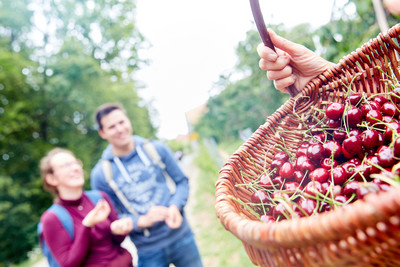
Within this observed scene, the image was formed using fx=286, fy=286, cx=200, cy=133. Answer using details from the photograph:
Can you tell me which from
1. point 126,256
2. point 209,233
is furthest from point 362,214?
point 209,233

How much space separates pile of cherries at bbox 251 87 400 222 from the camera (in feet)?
2.66

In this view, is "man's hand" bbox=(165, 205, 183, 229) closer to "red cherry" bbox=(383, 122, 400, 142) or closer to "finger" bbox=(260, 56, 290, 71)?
"finger" bbox=(260, 56, 290, 71)

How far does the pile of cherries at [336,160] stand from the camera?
0.81 meters

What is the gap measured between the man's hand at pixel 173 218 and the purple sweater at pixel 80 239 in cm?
32

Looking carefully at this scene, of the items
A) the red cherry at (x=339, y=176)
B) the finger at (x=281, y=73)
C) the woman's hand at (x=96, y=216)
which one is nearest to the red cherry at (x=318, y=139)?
the red cherry at (x=339, y=176)

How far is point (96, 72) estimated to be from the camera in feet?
35.6

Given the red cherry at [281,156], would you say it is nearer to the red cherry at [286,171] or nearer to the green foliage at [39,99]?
the red cherry at [286,171]

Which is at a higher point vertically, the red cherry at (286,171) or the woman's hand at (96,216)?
the red cherry at (286,171)

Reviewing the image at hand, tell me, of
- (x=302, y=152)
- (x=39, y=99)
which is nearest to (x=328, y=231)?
(x=302, y=152)

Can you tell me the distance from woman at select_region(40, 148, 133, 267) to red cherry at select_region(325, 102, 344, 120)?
1288 mm

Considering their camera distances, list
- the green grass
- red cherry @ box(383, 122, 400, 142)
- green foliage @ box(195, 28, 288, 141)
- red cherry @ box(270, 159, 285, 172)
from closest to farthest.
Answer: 1. red cherry @ box(383, 122, 400, 142)
2. red cherry @ box(270, 159, 285, 172)
3. the green grass
4. green foliage @ box(195, 28, 288, 141)

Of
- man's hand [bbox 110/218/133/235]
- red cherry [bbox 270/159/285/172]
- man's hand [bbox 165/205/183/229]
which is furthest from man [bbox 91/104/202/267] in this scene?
red cherry [bbox 270/159/285/172]

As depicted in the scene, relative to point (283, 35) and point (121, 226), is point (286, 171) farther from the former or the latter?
point (283, 35)

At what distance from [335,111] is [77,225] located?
1.49 meters
